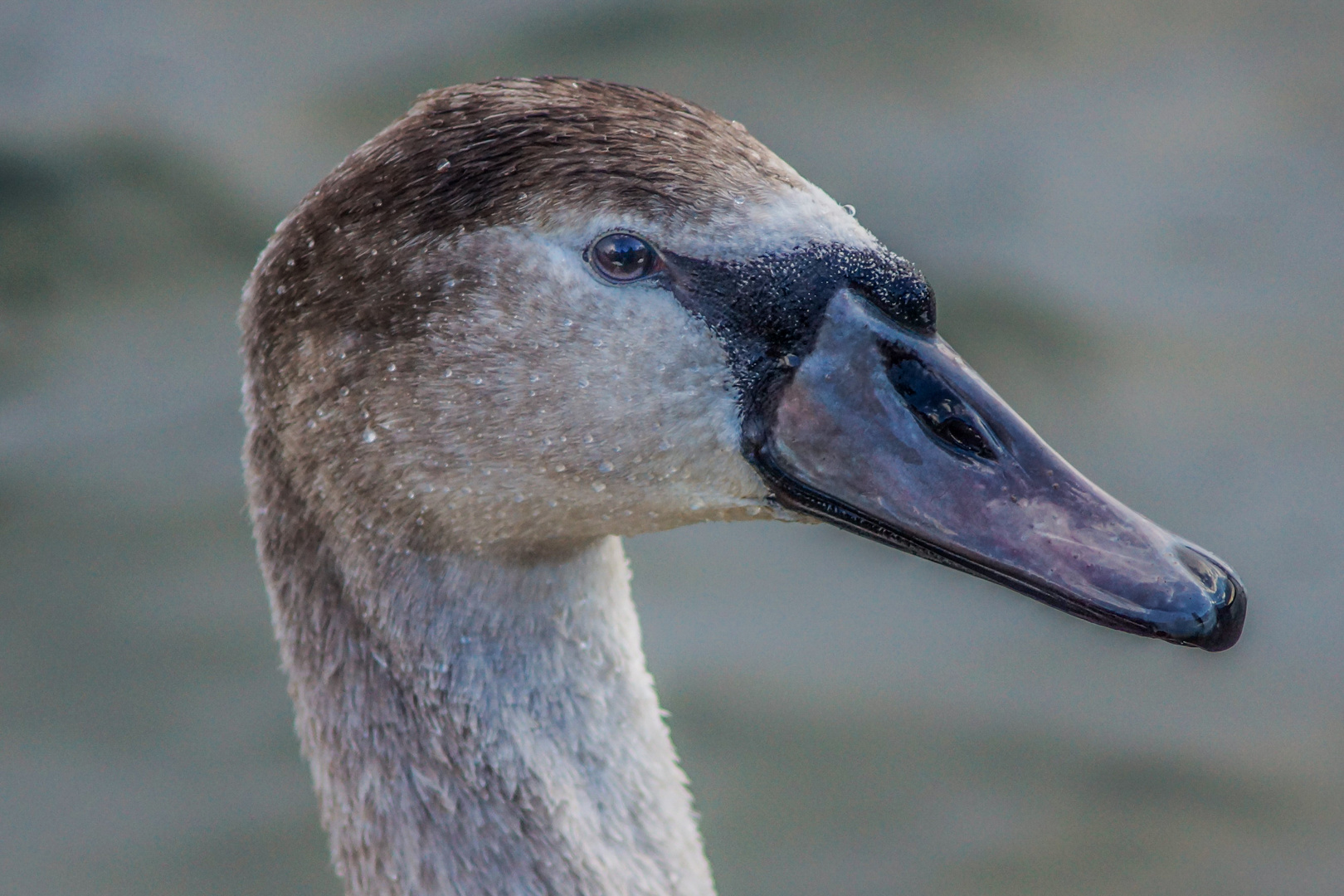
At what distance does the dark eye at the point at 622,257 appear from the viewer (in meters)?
2.27

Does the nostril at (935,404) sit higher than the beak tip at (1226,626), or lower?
higher

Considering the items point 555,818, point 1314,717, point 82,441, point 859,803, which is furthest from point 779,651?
point 82,441

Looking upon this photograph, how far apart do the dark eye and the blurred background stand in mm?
2197

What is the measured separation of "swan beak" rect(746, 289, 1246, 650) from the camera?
2189 mm

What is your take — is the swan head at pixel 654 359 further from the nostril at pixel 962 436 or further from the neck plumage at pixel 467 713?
the neck plumage at pixel 467 713

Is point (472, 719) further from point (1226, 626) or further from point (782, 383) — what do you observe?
point (1226, 626)

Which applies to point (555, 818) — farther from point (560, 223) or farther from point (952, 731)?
point (952, 731)

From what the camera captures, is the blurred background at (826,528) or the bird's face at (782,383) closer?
the bird's face at (782,383)

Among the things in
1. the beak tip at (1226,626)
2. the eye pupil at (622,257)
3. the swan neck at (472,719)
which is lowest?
the beak tip at (1226,626)

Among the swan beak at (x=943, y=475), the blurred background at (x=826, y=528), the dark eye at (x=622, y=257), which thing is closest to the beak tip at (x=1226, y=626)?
the swan beak at (x=943, y=475)

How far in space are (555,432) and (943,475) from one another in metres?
0.58

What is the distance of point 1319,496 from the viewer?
463 centimetres

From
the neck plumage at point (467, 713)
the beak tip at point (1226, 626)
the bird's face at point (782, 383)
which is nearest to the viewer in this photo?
the beak tip at point (1226, 626)

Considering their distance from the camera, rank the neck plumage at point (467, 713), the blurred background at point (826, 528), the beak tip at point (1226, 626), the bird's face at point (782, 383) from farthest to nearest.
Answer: the blurred background at point (826, 528) → the neck plumage at point (467, 713) → the bird's face at point (782, 383) → the beak tip at point (1226, 626)
